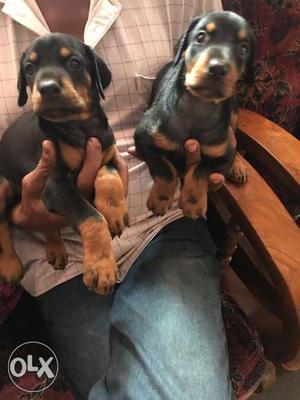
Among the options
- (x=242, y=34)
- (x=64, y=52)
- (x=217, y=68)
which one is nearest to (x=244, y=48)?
(x=242, y=34)

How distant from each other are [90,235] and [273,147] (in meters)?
0.60

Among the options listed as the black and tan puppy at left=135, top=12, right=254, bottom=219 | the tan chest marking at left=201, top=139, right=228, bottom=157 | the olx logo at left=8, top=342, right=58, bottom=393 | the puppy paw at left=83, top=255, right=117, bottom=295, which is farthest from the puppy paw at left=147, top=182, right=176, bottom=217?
the olx logo at left=8, top=342, right=58, bottom=393

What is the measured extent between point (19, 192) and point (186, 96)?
497 mm

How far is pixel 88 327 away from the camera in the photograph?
1.14 metres

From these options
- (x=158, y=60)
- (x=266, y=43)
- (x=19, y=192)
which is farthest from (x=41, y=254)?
(x=266, y=43)

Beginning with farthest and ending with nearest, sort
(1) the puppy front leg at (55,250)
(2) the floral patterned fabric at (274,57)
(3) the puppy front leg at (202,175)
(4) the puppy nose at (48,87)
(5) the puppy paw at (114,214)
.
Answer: (2) the floral patterned fabric at (274,57)
(1) the puppy front leg at (55,250)
(3) the puppy front leg at (202,175)
(5) the puppy paw at (114,214)
(4) the puppy nose at (48,87)

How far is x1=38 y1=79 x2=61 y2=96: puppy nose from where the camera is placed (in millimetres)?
811

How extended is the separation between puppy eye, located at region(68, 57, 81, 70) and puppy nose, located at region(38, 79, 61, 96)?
89 mm

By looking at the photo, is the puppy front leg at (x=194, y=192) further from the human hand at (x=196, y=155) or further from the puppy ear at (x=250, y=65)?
the puppy ear at (x=250, y=65)

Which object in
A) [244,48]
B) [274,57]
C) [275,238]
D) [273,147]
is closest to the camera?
[244,48]

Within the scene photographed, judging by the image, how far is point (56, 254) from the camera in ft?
3.72

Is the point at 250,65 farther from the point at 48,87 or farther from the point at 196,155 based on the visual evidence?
the point at 48,87

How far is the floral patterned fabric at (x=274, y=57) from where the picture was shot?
1.38m

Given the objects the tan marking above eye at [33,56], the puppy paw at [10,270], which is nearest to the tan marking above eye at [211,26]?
the tan marking above eye at [33,56]
